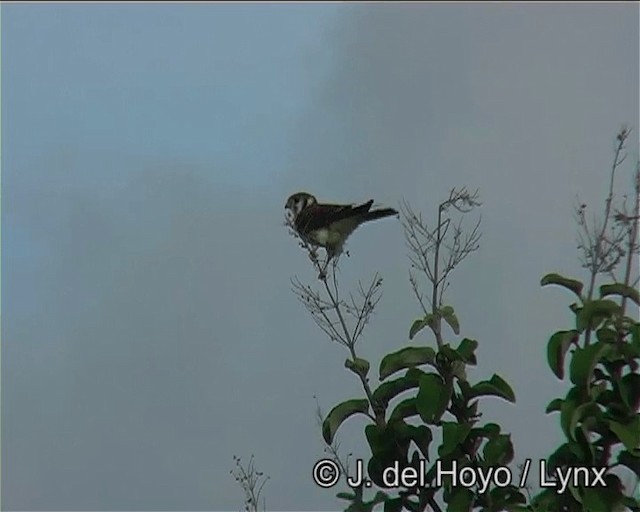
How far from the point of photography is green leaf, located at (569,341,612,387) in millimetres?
814

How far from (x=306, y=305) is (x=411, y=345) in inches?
5.9

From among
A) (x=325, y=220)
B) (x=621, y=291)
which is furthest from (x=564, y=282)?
(x=325, y=220)

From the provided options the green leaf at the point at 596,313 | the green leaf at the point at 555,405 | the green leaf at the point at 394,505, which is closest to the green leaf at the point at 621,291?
the green leaf at the point at 596,313

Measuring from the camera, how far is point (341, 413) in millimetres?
895

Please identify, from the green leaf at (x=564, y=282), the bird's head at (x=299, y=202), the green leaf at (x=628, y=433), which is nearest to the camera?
the green leaf at (x=628, y=433)

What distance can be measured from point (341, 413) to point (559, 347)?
0.27m

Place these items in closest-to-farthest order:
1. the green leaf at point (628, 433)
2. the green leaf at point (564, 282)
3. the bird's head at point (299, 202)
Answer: the green leaf at point (628, 433) < the green leaf at point (564, 282) < the bird's head at point (299, 202)

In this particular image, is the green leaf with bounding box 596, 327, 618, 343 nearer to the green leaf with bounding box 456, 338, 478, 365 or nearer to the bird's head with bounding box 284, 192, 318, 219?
the green leaf with bounding box 456, 338, 478, 365

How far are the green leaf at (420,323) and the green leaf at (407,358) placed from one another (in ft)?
0.12

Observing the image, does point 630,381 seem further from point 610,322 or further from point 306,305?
point 306,305

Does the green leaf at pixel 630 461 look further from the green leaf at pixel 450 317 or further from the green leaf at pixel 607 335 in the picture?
the green leaf at pixel 450 317

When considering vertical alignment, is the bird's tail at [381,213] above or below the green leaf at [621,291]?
above

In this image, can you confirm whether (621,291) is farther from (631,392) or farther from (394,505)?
(394,505)

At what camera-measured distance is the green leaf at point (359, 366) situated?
91cm
